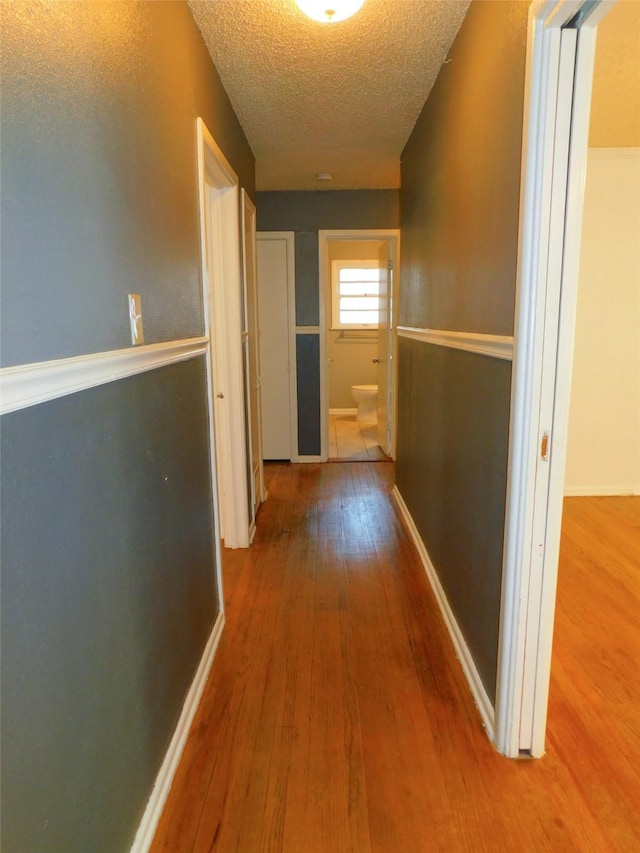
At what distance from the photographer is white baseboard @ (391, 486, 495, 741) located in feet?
5.28

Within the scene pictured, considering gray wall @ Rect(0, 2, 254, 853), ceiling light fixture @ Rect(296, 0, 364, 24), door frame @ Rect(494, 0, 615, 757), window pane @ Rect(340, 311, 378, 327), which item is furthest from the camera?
window pane @ Rect(340, 311, 378, 327)

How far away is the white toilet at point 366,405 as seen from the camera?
5.94 meters

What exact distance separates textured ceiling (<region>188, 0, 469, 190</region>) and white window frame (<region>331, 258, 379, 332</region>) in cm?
316

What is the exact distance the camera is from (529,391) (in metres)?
1.29

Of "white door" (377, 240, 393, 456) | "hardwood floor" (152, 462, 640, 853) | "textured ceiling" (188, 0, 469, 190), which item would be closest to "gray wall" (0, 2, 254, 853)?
"hardwood floor" (152, 462, 640, 853)

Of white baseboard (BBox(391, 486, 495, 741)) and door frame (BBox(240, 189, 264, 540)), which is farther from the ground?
door frame (BBox(240, 189, 264, 540))

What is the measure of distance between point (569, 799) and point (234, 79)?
286cm

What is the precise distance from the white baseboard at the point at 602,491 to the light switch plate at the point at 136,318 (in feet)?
10.9

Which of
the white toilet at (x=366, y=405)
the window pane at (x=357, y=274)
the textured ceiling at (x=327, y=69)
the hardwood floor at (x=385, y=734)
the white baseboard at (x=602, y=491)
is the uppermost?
the textured ceiling at (x=327, y=69)

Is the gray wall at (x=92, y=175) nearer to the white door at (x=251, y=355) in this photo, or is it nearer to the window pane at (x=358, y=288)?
the white door at (x=251, y=355)

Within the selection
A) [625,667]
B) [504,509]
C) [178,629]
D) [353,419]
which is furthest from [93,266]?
[353,419]

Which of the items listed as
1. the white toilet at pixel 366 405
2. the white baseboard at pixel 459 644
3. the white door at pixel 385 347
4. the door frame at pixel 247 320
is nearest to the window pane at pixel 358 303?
the white toilet at pixel 366 405

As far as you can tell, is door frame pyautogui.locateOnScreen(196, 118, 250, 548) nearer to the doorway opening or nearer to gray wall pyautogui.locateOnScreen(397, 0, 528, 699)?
gray wall pyautogui.locateOnScreen(397, 0, 528, 699)

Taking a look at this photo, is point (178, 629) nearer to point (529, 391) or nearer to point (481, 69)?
point (529, 391)
